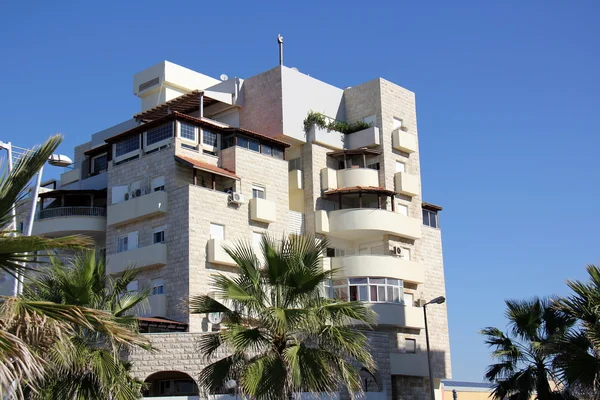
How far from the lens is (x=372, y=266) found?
1665 inches

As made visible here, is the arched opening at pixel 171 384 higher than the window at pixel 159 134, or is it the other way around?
the window at pixel 159 134

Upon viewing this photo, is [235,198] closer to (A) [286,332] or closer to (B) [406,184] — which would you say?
(B) [406,184]

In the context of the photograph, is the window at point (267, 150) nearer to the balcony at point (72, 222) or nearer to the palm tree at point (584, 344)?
the balcony at point (72, 222)

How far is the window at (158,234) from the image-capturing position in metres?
39.3

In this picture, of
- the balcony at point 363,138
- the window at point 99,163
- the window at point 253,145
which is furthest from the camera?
the window at point 99,163

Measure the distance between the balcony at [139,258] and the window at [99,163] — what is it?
8.51 m

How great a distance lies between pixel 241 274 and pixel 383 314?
20.3 metres

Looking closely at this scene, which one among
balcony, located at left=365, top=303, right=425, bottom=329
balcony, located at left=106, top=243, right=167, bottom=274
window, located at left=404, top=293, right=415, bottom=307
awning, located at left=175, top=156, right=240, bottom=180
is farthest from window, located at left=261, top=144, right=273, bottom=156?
window, located at left=404, top=293, right=415, bottom=307

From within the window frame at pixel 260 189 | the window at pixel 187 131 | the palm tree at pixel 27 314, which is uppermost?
the window at pixel 187 131

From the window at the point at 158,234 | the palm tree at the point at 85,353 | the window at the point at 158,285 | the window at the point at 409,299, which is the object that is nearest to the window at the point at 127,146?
the window at the point at 158,234

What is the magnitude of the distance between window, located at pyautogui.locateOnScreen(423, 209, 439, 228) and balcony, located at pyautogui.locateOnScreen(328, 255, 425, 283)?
603cm

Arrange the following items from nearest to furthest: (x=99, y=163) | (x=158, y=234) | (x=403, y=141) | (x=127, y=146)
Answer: (x=158, y=234), (x=127, y=146), (x=403, y=141), (x=99, y=163)

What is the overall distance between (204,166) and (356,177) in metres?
9.38

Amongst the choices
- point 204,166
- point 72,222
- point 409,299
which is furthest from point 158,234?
point 409,299
